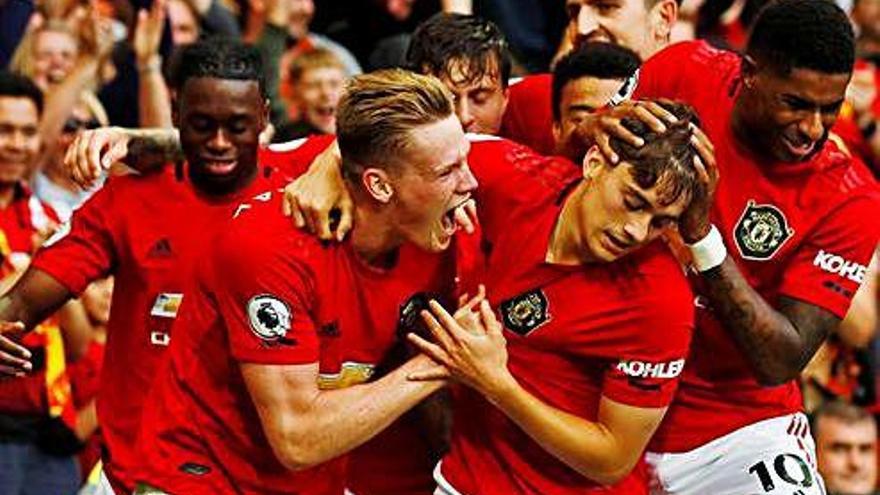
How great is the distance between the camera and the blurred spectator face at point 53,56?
32.9 ft

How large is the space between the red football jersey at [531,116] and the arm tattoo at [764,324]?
1.16 metres

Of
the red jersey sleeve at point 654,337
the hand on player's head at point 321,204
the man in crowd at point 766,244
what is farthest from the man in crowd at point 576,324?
the hand on player's head at point 321,204

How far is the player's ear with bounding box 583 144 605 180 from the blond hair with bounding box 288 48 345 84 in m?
4.53

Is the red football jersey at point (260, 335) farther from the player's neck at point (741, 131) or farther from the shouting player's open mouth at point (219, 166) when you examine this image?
the player's neck at point (741, 131)

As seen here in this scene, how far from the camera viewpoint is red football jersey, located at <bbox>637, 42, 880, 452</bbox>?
5828mm

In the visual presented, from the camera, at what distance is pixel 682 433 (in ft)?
20.1

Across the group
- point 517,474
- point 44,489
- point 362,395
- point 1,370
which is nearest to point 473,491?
point 517,474

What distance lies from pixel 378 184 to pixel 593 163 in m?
0.56

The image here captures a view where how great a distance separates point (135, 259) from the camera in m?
6.27

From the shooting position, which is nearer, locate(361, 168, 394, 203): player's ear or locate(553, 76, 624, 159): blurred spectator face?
locate(361, 168, 394, 203): player's ear

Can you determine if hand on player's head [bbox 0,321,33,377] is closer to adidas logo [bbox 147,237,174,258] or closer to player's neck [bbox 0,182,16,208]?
adidas logo [bbox 147,237,174,258]

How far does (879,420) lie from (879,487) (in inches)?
12.3

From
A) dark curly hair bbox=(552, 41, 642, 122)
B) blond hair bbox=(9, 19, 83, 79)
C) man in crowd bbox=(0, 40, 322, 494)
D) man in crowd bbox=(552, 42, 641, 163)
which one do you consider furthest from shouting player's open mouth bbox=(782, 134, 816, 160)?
blond hair bbox=(9, 19, 83, 79)

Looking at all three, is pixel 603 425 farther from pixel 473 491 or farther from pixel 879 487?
pixel 879 487
